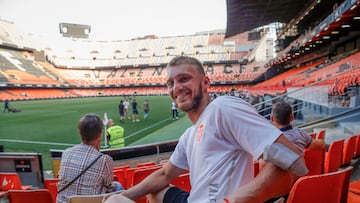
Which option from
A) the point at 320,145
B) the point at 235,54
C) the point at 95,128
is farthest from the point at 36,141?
the point at 235,54

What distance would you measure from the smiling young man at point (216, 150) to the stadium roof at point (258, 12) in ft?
65.4

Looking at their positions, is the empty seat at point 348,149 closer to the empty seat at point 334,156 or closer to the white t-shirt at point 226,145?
the empty seat at point 334,156

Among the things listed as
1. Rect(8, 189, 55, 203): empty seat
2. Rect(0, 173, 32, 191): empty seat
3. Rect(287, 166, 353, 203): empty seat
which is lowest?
Rect(0, 173, 32, 191): empty seat

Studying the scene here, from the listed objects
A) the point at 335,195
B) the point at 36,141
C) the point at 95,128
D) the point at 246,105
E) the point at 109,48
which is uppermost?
the point at 109,48

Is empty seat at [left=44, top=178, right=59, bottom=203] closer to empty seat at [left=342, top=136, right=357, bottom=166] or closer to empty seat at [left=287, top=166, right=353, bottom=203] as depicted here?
empty seat at [left=287, top=166, right=353, bottom=203]

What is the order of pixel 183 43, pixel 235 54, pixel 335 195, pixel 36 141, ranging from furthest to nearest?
pixel 183 43 → pixel 235 54 → pixel 36 141 → pixel 335 195

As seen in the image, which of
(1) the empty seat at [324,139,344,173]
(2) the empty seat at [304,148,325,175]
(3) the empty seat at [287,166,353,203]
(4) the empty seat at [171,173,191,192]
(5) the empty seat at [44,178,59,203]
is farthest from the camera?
(1) the empty seat at [324,139,344,173]

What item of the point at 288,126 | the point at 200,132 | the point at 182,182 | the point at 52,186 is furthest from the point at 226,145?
the point at 52,186

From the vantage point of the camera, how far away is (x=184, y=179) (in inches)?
95.3

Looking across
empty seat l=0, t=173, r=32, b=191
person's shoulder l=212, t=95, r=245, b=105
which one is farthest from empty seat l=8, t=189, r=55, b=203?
person's shoulder l=212, t=95, r=245, b=105

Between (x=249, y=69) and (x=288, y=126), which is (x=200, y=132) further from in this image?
(x=249, y=69)

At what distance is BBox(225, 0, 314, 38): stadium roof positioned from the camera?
22.3m

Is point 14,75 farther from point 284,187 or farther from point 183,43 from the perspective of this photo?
point 284,187

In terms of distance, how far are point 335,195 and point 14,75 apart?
46.4 metres
